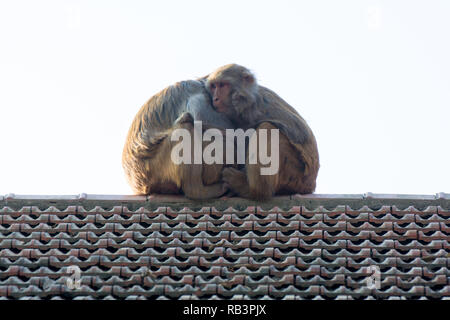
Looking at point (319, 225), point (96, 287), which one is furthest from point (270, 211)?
point (96, 287)

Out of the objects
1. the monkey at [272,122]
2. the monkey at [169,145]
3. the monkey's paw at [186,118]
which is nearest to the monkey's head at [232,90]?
the monkey at [272,122]

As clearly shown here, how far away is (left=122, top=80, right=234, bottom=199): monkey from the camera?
13.1 m

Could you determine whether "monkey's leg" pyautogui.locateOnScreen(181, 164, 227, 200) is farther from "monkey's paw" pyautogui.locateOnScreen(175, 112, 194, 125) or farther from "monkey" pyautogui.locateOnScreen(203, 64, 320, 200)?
"monkey's paw" pyautogui.locateOnScreen(175, 112, 194, 125)

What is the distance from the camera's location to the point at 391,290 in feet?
37.7

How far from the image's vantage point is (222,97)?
1342 centimetres

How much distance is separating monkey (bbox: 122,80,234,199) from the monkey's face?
0.07m

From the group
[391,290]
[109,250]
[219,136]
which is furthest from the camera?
[219,136]

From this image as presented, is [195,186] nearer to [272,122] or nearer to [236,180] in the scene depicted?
[236,180]

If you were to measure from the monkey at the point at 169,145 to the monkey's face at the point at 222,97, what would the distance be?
0.07 meters

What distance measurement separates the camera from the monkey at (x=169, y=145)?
1313 centimetres
